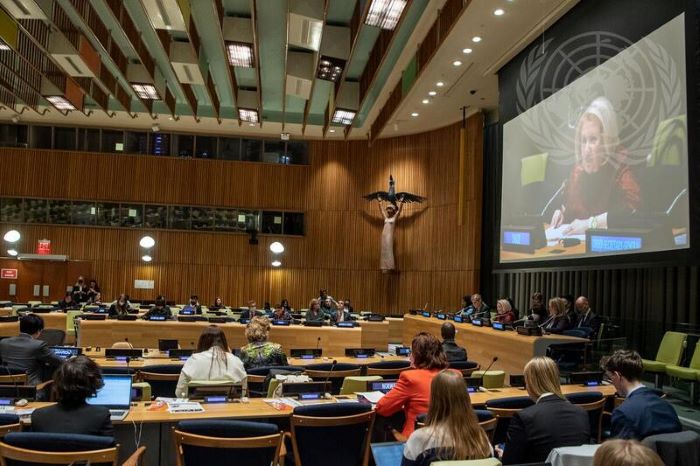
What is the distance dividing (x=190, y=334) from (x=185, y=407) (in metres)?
7.62

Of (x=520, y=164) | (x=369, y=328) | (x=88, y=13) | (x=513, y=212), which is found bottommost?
(x=369, y=328)

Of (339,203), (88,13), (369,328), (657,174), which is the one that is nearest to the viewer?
(657,174)

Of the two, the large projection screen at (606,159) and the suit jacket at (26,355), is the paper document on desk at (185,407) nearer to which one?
the suit jacket at (26,355)

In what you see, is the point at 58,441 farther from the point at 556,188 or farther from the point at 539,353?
the point at 556,188

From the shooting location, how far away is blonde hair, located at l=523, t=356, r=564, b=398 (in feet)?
11.3

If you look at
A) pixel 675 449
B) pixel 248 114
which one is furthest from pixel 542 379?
pixel 248 114

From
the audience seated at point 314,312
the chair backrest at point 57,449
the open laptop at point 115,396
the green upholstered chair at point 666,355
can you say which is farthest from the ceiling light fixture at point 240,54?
the chair backrest at point 57,449

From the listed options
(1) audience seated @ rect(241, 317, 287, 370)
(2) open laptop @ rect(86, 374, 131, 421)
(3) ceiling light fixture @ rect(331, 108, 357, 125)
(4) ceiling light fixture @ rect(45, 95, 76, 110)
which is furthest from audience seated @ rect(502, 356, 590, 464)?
(4) ceiling light fixture @ rect(45, 95, 76, 110)

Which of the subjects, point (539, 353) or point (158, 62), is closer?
point (539, 353)

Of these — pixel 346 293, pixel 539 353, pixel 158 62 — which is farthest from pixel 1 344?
pixel 346 293

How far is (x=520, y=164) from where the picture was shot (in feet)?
40.3

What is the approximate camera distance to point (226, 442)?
3094 mm

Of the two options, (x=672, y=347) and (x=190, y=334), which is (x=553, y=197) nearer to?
(x=672, y=347)

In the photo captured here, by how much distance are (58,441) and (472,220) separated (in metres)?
14.9
